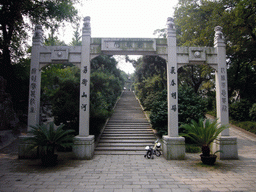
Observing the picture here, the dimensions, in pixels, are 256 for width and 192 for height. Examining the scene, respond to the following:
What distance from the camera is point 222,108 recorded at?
718 cm

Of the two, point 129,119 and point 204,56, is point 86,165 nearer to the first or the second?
point 204,56

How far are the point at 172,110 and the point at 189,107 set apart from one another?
9.57 feet

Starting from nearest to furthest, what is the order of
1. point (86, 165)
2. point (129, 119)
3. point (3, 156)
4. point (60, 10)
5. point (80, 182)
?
point (80, 182), point (86, 165), point (3, 156), point (60, 10), point (129, 119)

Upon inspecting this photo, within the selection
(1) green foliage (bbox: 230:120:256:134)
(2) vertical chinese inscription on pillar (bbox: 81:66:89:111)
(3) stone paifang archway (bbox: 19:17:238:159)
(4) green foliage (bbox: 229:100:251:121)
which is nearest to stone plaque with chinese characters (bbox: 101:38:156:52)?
(3) stone paifang archway (bbox: 19:17:238:159)

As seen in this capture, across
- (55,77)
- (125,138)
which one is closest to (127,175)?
(125,138)

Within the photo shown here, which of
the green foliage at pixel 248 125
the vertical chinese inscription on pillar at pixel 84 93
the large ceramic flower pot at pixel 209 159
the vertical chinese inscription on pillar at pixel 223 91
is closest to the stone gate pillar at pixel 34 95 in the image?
the vertical chinese inscription on pillar at pixel 84 93

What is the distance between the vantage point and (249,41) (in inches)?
488

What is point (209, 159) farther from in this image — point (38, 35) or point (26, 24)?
point (26, 24)

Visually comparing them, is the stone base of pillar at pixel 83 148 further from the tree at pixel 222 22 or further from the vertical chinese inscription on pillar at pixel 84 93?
the tree at pixel 222 22

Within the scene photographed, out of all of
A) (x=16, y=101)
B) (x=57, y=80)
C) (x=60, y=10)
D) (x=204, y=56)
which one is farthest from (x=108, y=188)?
(x=60, y=10)

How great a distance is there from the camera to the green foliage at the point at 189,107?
372 inches

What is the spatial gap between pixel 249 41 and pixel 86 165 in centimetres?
1315

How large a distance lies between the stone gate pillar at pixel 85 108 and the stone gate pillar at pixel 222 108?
509 cm

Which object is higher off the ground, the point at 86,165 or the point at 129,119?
the point at 129,119
